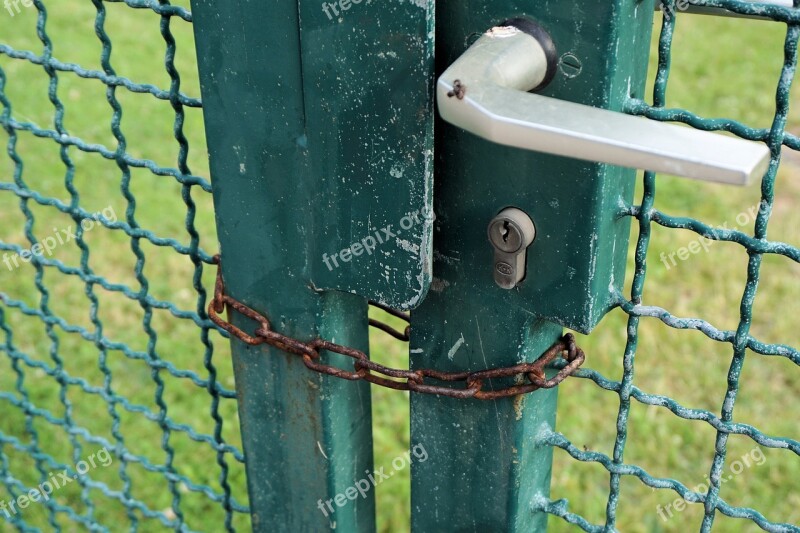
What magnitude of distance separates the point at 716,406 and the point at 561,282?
2286 mm

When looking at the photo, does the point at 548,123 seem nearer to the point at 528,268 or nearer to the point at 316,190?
the point at 528,268

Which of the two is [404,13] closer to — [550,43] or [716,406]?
[550,43]

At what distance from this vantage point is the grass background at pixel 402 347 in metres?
2.88

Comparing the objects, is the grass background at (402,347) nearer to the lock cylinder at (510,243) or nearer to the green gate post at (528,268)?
the green gate post at (528,268)

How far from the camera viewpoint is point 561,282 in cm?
107

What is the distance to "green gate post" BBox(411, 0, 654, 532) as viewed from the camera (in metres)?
0.95

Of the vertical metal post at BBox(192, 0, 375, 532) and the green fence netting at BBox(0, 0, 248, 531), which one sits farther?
the green fence netting at BBox(0, 0, 248, 531)

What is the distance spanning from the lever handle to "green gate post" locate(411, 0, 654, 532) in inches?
1.6

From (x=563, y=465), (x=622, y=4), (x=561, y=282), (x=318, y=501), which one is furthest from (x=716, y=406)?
(x=622, y=4)

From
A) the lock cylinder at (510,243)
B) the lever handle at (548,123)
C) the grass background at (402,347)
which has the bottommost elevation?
the grass background at (402,347)

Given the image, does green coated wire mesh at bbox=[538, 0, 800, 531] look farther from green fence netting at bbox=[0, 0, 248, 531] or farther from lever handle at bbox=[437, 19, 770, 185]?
green fence netting at bbox=[0, 0, 248, 531]

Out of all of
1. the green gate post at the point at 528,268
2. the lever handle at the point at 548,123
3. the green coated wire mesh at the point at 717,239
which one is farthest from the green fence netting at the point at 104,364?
the green coated wire mesh at the point at 717,239

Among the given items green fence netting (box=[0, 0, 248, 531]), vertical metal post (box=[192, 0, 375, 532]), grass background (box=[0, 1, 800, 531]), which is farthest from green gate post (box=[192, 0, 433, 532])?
grass background (box=[0, 1, 800, 531])

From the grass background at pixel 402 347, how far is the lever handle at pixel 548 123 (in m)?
2.08
